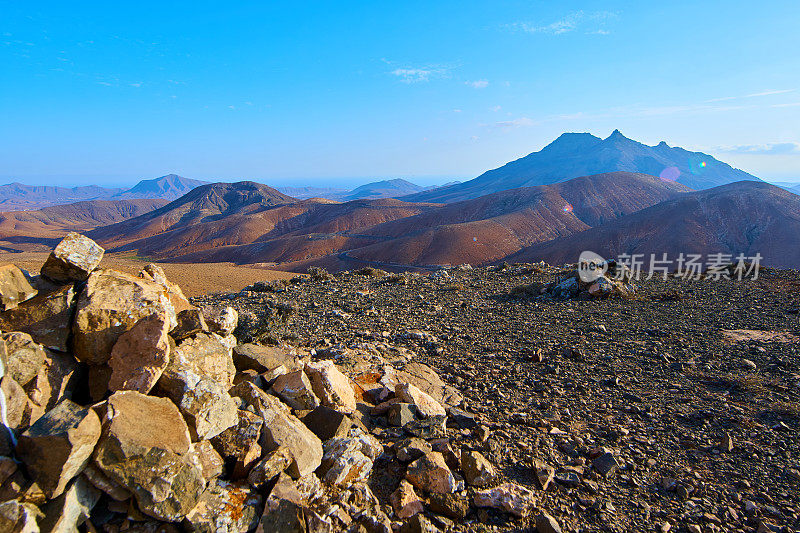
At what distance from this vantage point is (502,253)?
67.2 metres

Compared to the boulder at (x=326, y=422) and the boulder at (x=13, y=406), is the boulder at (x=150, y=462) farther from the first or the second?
the boulder at (x=326, y=422)

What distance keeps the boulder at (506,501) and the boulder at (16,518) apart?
132 inches

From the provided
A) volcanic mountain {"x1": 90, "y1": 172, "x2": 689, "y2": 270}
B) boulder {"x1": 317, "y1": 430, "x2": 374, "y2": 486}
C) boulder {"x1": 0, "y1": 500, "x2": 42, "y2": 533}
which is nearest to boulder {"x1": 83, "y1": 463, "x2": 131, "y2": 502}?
boulder {"x1": 0, "y1": 500, "x2": 42, "y2": 533}

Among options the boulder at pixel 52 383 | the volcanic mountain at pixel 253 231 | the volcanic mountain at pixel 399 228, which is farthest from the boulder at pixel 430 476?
the volcanic mountain at pixel 253 231

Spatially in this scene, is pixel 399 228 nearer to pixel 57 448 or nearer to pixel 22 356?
pixel 22 356

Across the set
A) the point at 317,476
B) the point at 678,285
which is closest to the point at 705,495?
the point at 317,476

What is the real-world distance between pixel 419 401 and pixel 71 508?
3.50 m

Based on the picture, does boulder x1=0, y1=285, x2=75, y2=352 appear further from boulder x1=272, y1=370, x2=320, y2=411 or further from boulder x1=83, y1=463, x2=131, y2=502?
boulder x1=272, y1=370, x2=320, y2=411

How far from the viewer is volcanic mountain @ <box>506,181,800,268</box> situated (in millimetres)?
56556

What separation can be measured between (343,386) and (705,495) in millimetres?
4068

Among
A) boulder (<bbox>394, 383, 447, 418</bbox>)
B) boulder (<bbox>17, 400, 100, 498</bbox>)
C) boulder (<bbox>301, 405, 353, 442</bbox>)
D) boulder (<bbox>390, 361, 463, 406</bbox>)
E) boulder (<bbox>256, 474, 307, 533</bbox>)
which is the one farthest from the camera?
boulder (<bbox>390, 361, 463, 406</bbox>)

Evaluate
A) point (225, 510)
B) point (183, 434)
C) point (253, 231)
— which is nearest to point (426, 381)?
point (225, 510)

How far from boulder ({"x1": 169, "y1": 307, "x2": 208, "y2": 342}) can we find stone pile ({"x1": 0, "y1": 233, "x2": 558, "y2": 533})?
0.07 ft

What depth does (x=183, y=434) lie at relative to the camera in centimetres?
321
